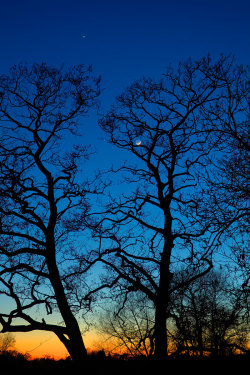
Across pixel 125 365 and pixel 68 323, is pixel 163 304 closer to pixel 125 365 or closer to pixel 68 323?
pixel 68 323

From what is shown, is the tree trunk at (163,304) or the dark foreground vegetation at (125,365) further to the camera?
the tree trunk at (163,304)

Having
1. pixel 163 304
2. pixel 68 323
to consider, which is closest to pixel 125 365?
pixel 163 304

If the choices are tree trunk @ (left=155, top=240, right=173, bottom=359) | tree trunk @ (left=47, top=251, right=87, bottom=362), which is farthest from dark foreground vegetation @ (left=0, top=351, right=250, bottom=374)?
tree trunk @ (left=47, top=251, right=87, bottom=362)

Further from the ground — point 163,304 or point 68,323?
point 163,304

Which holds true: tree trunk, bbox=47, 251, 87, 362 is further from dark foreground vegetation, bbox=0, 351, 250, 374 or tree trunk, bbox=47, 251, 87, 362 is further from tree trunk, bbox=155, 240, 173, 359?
dark foreground vegetation, bbox=0, 351, 250, 374

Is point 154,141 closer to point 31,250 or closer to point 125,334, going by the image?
point 31,250

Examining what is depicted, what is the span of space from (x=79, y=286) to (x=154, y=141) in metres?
6.70

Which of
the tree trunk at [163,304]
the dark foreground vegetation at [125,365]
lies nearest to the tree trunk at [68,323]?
the tree trunk at [163,304]

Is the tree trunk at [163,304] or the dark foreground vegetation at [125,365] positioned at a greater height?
the tree trunk at [163,304]

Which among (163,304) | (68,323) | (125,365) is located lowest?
(125,365)

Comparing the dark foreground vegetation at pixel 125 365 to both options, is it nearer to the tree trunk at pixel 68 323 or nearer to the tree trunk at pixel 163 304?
the tree trunk at pixel 163 304

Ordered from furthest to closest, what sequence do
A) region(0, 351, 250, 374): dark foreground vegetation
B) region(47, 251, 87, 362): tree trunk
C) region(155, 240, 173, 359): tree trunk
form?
region(47, 251, 87, 362): tree trunk → region(155, 240, 173, 359): tree trunk → region(0, 351, 250, 374): dark foreground vegetation

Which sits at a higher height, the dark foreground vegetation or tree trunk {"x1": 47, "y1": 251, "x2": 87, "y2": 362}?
tree trunk {"x1": 47, "y1": 251, "x2": 87, "y2": 362}

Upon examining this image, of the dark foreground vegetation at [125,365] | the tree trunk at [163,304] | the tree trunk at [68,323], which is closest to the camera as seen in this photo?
the dark foreground vegetation at [125,365]
